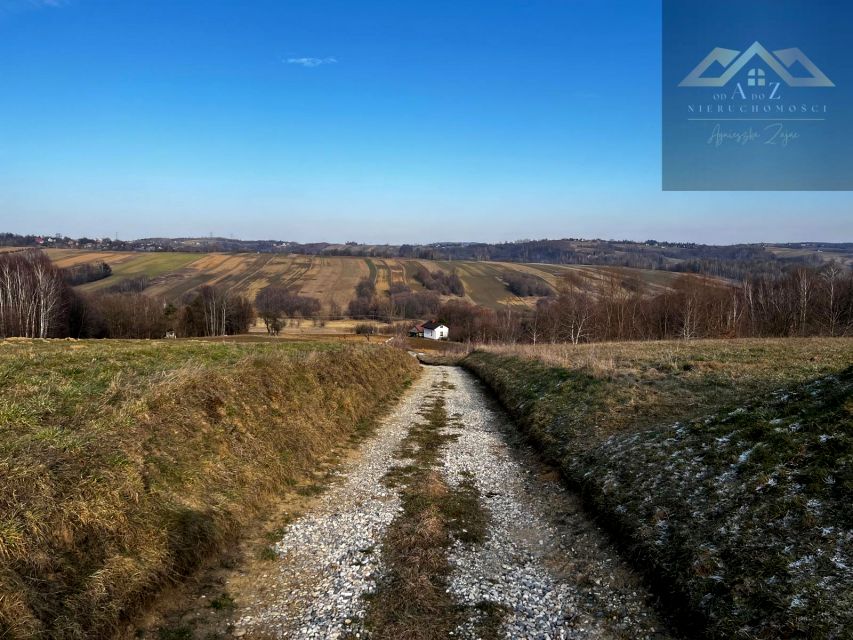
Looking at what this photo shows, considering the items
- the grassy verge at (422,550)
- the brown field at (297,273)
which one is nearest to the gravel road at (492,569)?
the grassy verge at (422,550)

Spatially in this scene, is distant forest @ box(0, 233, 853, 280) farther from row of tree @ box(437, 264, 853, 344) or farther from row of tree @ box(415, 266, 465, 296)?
row of tree @ box(415, 266, 465, 296)

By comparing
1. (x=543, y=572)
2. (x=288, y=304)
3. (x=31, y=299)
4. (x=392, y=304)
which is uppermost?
(x=31, y=299)

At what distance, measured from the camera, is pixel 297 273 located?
140750mm

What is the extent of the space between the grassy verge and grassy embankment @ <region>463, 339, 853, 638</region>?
292 centimetres

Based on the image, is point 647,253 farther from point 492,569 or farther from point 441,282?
point 492,569

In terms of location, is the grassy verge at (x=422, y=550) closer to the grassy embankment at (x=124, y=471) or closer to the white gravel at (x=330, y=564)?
the white gravel at (x=330, y=564)

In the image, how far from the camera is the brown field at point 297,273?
388ft

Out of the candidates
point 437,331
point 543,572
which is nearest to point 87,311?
point 437,331

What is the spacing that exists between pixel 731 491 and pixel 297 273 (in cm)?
14123

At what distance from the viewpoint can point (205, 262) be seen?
146 metres

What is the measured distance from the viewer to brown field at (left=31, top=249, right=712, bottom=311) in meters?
118

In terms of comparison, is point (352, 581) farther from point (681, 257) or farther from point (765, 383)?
point (681, 257)

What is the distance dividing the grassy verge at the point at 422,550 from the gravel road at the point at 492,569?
7.7 inches

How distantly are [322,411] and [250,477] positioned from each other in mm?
6115
